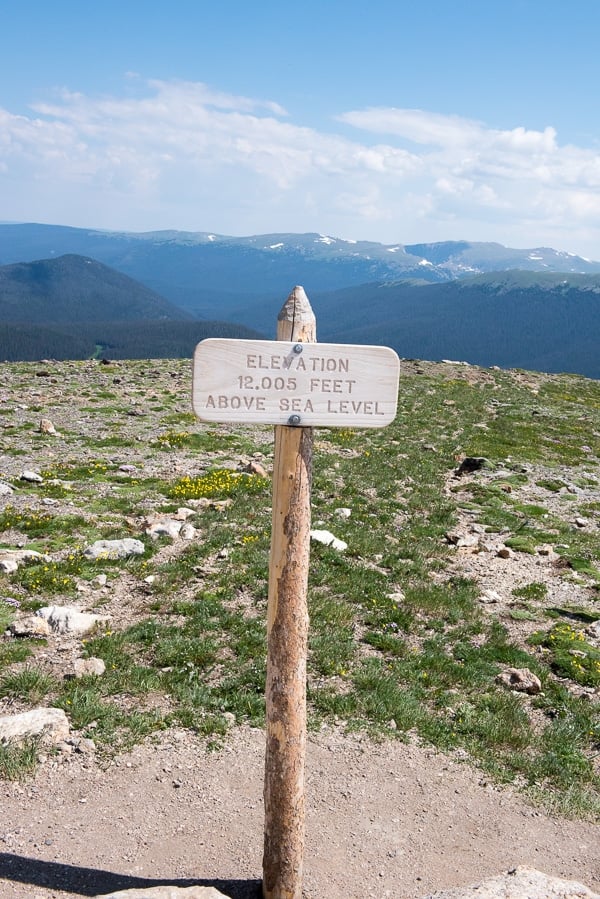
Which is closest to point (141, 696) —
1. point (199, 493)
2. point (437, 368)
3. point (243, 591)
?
point (243, 591)

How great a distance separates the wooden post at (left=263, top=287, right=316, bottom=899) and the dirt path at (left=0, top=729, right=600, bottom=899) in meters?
0.58

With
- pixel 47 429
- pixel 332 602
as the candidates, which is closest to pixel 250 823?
pixel 332 602

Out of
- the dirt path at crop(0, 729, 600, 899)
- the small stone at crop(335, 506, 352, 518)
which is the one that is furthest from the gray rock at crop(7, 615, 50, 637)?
the small stone at crop(335, 506, 352, 518)

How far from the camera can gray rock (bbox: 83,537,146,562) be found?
12.4 meters

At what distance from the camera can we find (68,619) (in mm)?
9969

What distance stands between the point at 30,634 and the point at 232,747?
369cm

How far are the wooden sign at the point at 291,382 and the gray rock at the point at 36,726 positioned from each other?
4.60 meters

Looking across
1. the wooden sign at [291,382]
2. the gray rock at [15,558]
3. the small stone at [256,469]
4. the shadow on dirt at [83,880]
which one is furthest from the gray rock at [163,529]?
the wooden sign at [291,382]

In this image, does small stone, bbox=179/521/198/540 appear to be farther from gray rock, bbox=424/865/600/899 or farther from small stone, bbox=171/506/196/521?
gray rock, bbox=424/865/600/899

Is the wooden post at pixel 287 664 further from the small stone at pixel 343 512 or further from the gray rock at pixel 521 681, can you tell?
the small stone at pixel 343 512

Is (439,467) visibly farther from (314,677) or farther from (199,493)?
(314,677)

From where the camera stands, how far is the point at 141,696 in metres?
8.48

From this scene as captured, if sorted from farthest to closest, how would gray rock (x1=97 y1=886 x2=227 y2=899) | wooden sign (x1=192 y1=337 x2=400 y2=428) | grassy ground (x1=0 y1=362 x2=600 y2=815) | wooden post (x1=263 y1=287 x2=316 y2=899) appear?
grassy ground (x1=0 y1=362 x2=600 y2=815) < wooden post (x1=263 y1=287 x2=316 y2=899) < wooden sign (x1=192 y1=337 x2=400 y2=428) < gray rock (x1=97 y1=886 x2=227 y2=899)

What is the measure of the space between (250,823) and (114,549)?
676 centimetres
